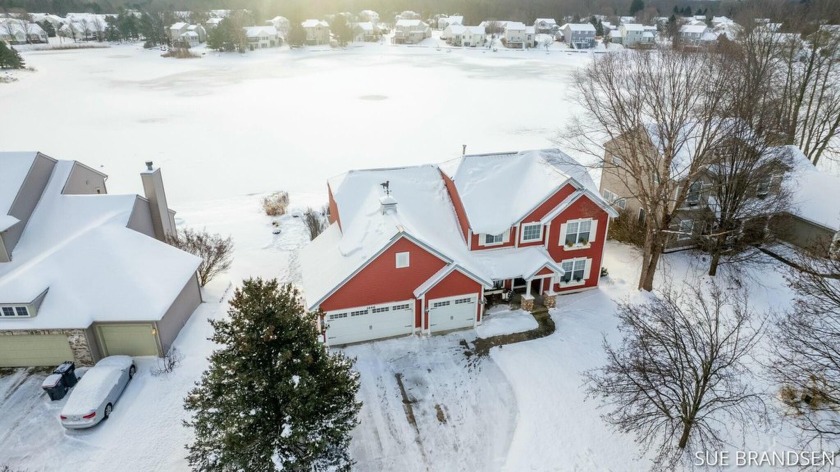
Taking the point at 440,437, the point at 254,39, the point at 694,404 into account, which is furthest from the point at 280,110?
the point at 254,39

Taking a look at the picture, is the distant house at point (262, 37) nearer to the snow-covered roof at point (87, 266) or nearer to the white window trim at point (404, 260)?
the snow-covered roof at point (87, 266)

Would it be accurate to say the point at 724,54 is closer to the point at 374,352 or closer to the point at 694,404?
the point at 694,404

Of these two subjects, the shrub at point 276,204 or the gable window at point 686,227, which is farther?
the shrub at point 276,204

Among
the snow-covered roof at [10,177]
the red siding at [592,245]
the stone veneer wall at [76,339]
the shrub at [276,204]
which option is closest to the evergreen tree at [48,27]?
the shrub at [276,204]

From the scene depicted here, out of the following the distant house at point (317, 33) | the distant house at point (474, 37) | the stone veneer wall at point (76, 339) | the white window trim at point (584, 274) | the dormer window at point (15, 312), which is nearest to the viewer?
the dormer window at point (15, 312)

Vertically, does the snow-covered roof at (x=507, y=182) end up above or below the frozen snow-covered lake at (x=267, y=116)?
above

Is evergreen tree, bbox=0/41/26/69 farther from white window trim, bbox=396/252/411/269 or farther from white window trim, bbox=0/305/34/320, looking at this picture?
white window trim, bbox=396/252/411/269
